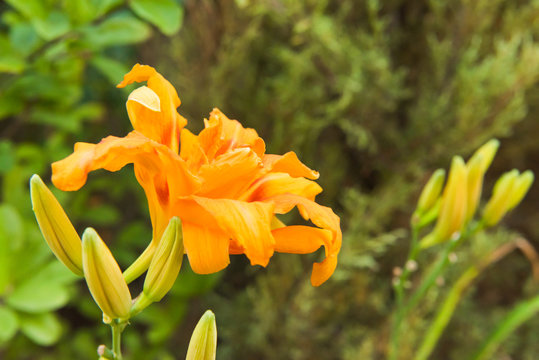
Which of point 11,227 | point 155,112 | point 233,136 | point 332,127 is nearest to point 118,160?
point 155,112

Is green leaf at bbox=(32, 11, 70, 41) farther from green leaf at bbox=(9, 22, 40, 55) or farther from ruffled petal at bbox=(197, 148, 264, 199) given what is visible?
ruffled petal at bbox=(197, 148, 264, 199)

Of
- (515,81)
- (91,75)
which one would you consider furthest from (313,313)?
(91,75)

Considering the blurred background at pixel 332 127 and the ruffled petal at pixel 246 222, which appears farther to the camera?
the blurred background at pixel 332 127

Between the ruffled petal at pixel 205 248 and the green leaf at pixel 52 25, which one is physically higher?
the green leaf at pixel 52 25

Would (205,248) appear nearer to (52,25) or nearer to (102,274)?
(102,274)

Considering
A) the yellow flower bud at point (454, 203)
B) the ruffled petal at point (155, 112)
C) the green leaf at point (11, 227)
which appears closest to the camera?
the ruffled petal at point (155, 112)

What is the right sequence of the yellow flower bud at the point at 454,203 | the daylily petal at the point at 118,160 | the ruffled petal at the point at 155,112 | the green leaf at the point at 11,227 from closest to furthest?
the daylily petal at the point at 118,160, the ruffled petal at the point at 155,112, the yellow flower bud at the point at 454,203, the green leaf at the point at 11,227

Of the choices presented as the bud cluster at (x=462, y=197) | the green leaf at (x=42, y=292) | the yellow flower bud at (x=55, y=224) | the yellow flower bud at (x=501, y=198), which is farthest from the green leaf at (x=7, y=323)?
the yellow flower bud at (x=501, y=198)

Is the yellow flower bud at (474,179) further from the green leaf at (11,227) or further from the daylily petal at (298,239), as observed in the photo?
the green leaf at (11,227)

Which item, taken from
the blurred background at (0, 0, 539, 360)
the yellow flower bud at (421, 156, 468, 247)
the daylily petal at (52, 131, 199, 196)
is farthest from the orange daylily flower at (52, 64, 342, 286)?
the blurred background at (0, 0, 539, 360)
